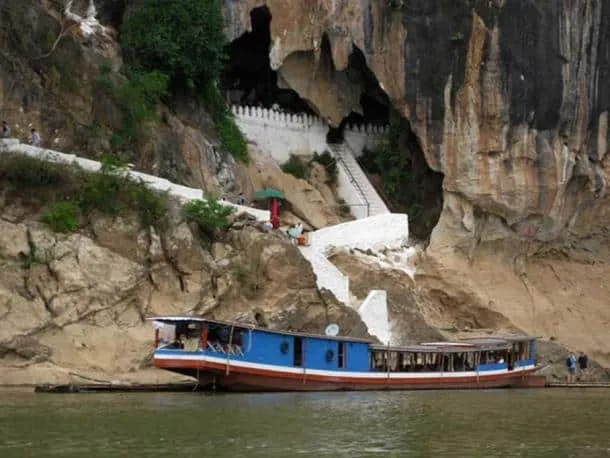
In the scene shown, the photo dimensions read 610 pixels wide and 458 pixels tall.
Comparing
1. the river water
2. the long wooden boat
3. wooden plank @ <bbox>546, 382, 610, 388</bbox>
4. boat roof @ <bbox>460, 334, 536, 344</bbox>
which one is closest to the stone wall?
boat roof @ <bbox>460, 334, 536, 344</bbox>

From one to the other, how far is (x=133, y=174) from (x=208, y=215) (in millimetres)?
2080

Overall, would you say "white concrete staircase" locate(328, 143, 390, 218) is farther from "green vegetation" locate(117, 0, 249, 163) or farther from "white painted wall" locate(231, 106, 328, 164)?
"green vegetation" locate(117, 0, 249, 163)

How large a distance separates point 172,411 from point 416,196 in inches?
735

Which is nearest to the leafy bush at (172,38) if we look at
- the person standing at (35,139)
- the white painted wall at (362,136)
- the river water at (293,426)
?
the person standing at (35,139)

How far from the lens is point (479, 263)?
38.5 metres

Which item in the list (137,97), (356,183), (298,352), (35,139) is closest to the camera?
(298,352)

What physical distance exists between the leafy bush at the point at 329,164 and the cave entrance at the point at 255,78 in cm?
151

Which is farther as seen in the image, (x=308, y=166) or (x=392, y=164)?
(x=392, y=164)

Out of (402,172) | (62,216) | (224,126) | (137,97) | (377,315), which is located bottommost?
(377,315)

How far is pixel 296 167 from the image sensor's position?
38.9 meters

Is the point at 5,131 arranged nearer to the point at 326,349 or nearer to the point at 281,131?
the point at 326,349

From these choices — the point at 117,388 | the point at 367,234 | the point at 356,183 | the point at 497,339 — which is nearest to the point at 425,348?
the point at 497,339

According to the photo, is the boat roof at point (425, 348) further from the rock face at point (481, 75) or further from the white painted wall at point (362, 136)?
the white painted wall at point (362, 136)

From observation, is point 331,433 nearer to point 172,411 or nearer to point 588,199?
point 172,411
